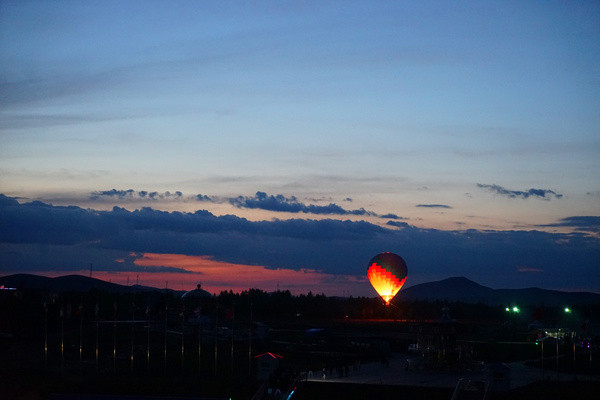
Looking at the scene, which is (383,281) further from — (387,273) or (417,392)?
(417,392)

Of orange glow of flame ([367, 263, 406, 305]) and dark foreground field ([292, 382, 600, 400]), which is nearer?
dark foreground field ([292, 382, 600, 400])

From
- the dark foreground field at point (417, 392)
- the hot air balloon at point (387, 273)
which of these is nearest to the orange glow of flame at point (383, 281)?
the hot air balloon at point (387, 273)

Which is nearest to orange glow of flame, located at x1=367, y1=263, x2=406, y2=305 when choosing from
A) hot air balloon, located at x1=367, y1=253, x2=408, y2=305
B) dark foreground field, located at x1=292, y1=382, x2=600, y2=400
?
hot air balloon, located at x1=367, y1=253, x2=408, y2=305

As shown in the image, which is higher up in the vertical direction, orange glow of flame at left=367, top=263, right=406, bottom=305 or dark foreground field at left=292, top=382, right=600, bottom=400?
orange glow of flame at left=367, top=263, right=406, bottom=305

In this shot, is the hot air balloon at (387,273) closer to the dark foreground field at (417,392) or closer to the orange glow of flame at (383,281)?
the orange glow of flame at (383,281)

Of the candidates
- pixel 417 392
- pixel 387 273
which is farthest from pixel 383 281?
pixel 417 392

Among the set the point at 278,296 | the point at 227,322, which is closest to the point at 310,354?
the point at 227,322

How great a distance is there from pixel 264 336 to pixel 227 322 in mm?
28042

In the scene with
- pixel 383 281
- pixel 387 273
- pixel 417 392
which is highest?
pixel 387 273

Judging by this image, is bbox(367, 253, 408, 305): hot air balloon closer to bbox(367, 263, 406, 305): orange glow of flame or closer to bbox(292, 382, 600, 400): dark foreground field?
bbox(367, 263, 406, 305): orange glow of flame

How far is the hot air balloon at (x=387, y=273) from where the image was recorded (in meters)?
91.4

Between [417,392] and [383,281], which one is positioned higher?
[383,281]

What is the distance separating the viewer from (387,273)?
299 ft

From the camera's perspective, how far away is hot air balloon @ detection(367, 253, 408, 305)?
91.4 metres
